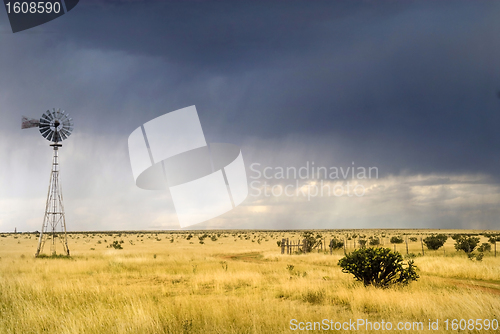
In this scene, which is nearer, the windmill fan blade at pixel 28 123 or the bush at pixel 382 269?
the bush at pixel 382 269

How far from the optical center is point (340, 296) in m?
12.9

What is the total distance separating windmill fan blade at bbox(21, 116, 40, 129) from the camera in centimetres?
3422

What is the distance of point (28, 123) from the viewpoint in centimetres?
3422

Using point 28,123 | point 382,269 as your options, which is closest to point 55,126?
point 28,123

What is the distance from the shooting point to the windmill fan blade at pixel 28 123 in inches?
1347

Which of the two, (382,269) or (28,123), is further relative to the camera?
(28,123)

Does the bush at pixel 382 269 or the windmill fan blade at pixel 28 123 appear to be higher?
the windmill fan blade at pixel 28 123

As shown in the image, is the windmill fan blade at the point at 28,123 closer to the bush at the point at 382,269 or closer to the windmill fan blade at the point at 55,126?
the windmill fan blade at the point at 55,126

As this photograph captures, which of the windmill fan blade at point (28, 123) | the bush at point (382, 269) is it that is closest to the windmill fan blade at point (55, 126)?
the windmill fan blade at point (28, 123)

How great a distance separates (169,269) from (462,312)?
19.3m

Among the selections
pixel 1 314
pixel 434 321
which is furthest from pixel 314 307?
pixel 1 314

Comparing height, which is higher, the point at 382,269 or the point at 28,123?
the point at 28,123

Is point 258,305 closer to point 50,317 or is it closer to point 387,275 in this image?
point 50,317

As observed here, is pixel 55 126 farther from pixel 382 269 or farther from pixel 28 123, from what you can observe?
pixel 382 269
